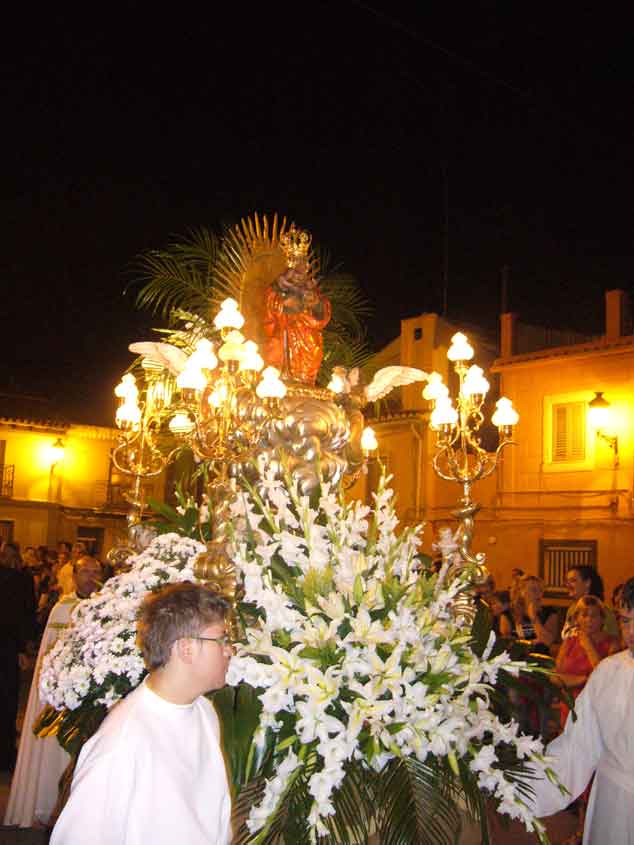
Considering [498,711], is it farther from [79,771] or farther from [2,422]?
[2,422]

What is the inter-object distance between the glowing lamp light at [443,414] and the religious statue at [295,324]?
4.35 feet

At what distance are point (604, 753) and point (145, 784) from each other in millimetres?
2221

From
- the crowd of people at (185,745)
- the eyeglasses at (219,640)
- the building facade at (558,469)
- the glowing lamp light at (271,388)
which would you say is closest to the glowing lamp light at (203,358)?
the glowing lamp light at (271,388)

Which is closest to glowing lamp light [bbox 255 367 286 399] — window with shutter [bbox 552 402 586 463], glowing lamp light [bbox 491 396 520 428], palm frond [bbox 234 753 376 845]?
glowing lamp light [bbox 491 396 520 428]

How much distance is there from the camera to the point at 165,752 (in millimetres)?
2533

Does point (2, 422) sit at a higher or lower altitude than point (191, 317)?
higher

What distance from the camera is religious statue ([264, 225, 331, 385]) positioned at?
25.1 feet

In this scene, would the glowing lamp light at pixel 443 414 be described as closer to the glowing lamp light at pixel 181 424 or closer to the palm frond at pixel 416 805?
the glowing lamp light at pixel 181 424

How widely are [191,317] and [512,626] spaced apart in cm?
441

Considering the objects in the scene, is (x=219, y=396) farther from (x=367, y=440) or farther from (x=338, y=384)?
(x=367, y=440)

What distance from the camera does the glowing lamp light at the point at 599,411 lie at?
60.1 feet

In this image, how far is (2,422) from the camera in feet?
105

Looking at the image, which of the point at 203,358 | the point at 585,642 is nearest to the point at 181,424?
the point at 203,358

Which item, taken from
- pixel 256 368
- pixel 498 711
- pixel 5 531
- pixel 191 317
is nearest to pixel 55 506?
pixel 5 531
